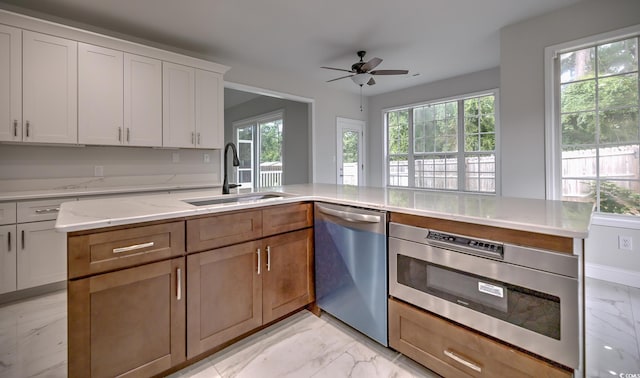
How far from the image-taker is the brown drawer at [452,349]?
3.85ft

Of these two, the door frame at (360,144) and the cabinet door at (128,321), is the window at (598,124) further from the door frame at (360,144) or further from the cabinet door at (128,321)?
the cabinet door at (128,321)

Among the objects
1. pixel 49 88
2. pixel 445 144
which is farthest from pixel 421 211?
pixel 445 144

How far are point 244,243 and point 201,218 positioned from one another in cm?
30

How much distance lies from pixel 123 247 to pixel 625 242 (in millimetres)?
3973

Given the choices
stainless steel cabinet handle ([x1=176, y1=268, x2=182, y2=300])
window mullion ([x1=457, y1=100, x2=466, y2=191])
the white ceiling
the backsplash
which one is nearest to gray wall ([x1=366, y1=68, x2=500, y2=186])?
window mullion ([x1=457, y1=100, x2=466, y2=191])

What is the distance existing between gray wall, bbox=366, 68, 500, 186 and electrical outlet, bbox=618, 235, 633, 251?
2774 mm

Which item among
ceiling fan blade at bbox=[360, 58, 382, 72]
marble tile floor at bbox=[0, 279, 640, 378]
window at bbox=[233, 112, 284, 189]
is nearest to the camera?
marble tile floor at bbox=[0, 279, 640, 378]

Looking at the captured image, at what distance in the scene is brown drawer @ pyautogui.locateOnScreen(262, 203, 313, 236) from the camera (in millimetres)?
1790

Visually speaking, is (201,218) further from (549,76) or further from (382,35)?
(549,76)

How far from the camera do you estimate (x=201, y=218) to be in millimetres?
1503

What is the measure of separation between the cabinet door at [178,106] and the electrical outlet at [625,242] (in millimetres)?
4503

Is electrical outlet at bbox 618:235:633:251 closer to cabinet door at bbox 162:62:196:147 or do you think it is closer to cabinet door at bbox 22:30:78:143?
cabinet door at bbox 162:62:196:147

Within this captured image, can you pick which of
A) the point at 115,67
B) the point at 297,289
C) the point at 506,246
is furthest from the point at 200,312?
the point at 115,67

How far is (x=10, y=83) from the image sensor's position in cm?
240
